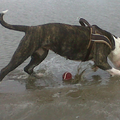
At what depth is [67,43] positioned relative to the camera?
411 centimetres

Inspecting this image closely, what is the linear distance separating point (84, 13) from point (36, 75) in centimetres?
681

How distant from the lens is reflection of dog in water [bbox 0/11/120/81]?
393cm

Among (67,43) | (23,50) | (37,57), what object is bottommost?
(37,57)

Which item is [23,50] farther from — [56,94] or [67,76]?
[67,76]

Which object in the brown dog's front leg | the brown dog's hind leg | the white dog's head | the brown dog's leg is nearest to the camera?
the brown dog's leg

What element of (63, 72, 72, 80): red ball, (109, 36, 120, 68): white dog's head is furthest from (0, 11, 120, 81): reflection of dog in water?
(63, 72, 72, 80): red ball

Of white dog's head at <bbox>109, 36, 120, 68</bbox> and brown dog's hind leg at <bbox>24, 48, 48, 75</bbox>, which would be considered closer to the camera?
white dog's head at <bbox>109, 36, 120, 68</bbox>

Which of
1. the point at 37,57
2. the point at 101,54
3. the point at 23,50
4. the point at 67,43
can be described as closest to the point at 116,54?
the point at 101,54

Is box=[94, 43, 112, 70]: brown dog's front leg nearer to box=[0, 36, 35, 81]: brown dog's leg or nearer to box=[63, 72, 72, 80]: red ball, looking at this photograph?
box=[63, 72, 72, 80]: red ball

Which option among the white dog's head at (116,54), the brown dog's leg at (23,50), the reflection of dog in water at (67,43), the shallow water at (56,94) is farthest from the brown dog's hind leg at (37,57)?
Result: the white dog's head at (116,54)

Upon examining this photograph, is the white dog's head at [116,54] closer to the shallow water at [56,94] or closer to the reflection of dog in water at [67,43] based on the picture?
the reflection of dog in water at [67,43]

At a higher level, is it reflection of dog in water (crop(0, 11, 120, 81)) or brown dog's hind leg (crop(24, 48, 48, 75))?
reflection of dog in water (crop(0, 11, 120, 81))

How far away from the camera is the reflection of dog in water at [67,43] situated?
3.93 metres

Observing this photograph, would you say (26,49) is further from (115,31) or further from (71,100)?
(115,31)
